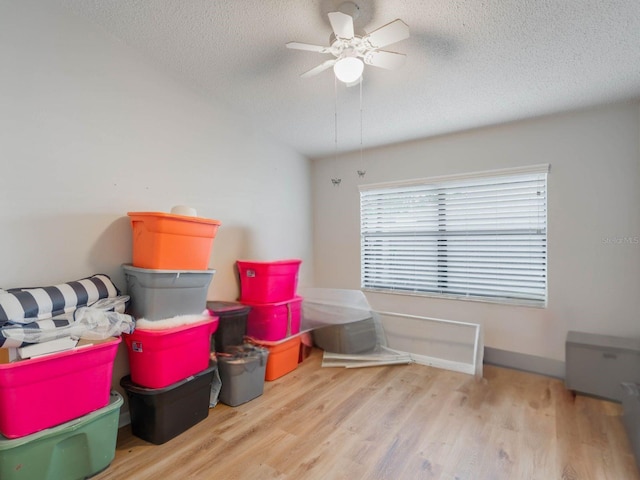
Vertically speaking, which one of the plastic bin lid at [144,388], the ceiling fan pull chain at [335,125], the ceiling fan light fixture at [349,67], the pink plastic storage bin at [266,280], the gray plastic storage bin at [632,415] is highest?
the ceiling fan pull chain at [335,125]

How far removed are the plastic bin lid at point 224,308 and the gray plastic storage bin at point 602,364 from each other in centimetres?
249

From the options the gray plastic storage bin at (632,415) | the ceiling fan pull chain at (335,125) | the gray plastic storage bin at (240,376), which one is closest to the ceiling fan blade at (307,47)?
the ceiling fan pull chain at (335,125)

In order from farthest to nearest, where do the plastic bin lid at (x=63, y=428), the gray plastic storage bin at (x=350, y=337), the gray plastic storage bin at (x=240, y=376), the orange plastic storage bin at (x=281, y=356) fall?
the gray plastic storage bin at (x=350, y=337)
the orange plastic storage bin at (x=281, y=356)
the gray plastic storage bin at (x=240, y=376)
the plastic bin lid at (x=63, y=428)

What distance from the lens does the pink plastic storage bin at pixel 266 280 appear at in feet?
8.64

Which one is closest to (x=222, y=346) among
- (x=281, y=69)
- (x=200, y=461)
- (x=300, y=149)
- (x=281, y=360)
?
(x=281, y=360)

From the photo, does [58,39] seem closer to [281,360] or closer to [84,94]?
[84,94]

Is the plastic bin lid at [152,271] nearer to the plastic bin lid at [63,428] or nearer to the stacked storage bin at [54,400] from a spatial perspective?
the stacked storage bin at [54,400]

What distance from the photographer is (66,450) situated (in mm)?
1376

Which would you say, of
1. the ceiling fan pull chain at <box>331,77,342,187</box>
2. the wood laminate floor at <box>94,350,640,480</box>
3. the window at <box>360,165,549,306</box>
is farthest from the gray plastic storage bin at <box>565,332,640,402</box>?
the ceiling fan pull chain at <box>331,77,342,187</box>

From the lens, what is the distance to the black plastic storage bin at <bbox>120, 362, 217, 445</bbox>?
1734 mm

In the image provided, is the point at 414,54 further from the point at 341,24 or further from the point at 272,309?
the point at 272,309

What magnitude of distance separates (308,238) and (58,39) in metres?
2.78

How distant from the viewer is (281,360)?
8.75 feet

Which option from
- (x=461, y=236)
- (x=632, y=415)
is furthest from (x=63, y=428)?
(x=461, y=236)
